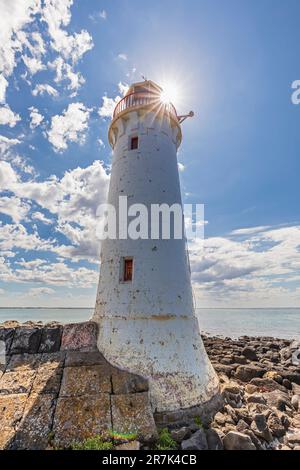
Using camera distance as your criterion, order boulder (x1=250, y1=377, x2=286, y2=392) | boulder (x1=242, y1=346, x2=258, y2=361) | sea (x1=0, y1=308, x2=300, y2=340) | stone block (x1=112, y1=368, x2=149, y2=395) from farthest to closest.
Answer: sea (x1=0, y1=308, x2=300, y2=340), boulder (x1=242, y1=346, x2=258, y2=361), boulder (x1=250, y1=377, x2=286, y2=392), stone block (x1=112, y1=368, x2=149, y2=395)

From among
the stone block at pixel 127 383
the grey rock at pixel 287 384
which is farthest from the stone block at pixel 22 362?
the grey rock at pixel 287 384

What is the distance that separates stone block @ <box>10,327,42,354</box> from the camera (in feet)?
21.1

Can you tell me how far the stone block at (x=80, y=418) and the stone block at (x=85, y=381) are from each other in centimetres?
13

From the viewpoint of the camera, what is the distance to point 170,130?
8.82 metres

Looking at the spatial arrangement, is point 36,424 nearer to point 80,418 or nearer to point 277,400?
point 80,418

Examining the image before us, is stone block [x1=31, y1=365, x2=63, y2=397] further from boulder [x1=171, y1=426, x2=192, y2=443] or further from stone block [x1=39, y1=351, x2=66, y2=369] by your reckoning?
boulder [x1=171, y1=426, x2=192, y2=443]

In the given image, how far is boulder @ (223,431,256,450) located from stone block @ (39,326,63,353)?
173 inches

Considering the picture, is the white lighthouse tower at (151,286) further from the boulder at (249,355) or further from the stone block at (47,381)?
→ the boulder at (249,355)

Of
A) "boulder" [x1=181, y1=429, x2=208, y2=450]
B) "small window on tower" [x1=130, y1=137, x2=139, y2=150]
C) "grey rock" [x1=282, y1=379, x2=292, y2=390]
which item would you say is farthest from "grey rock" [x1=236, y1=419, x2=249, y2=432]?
"small window on tower" [x1=130, y1=137, x2=139, y2=150]

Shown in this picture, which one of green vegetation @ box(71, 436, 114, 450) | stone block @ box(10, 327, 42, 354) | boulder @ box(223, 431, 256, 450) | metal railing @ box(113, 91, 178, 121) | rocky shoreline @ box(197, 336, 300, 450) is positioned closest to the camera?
green vegetation @ box(71, 436, 114, 450)

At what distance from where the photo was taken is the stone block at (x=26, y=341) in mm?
6433

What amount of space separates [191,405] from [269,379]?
208 inches

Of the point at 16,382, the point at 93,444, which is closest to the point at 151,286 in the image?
the point at 93,444
